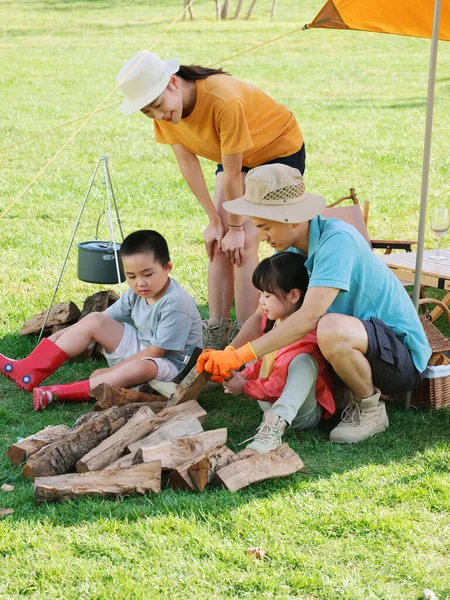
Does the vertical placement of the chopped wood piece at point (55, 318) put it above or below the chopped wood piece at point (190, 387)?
below

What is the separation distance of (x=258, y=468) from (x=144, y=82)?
1.72 metres

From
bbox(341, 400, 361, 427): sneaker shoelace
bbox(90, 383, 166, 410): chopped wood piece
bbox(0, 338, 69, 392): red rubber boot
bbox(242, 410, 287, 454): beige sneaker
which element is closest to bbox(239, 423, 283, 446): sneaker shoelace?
bbox(242, 410, 287, 454): beige sneaker

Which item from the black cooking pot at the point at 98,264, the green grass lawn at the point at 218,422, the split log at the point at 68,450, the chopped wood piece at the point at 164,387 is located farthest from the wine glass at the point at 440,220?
the split log at the point at 68,450

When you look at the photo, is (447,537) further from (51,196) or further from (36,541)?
(51,196)

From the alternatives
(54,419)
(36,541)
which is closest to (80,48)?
(54,419)

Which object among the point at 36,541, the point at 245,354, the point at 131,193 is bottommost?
the point at 131,193

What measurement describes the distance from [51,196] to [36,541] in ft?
19.9

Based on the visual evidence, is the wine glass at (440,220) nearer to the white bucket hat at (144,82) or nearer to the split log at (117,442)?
the white bucket hat at (144,82)

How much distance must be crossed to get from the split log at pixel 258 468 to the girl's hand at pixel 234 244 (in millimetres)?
1295

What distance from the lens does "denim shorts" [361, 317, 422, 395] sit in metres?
3.52

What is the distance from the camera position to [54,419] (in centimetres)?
395

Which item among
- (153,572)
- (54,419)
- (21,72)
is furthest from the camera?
(21,72)

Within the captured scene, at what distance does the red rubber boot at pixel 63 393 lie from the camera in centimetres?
404

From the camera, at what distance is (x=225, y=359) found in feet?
11.3
